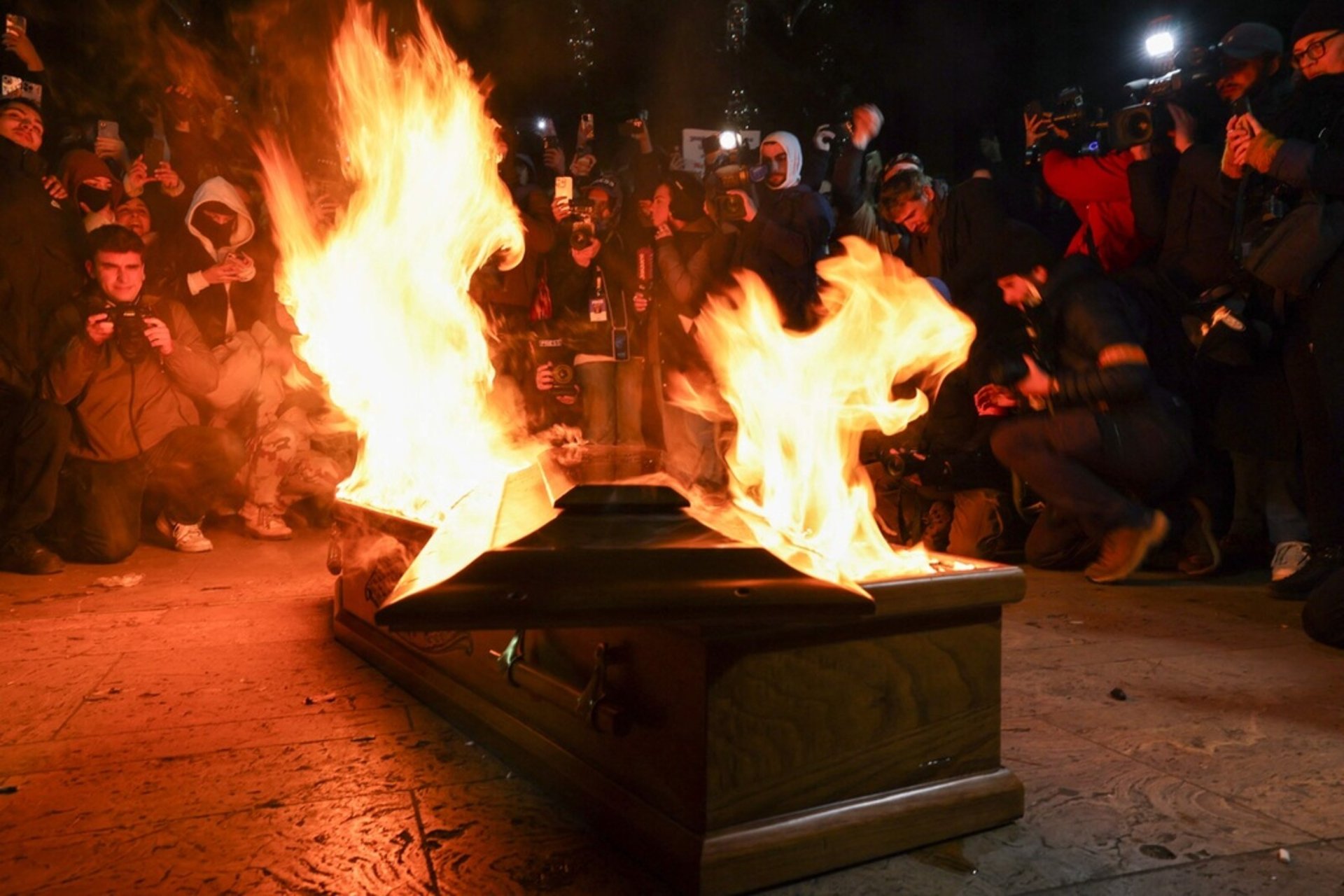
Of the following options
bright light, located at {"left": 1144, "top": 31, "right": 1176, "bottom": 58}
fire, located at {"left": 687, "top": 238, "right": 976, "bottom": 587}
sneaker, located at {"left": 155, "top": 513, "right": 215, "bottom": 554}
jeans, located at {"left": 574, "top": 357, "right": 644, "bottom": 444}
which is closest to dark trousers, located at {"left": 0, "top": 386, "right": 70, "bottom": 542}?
A: sneaker, located at {"left": 155, "top": 513, "right": 215, "bottom": 554}

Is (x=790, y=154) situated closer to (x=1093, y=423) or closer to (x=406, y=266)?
(x=1093, y=423)

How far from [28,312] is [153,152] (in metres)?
1.93

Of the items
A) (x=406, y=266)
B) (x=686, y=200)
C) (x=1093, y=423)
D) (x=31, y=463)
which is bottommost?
(x=31, y=463)

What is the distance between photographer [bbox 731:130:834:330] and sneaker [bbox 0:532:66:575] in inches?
180

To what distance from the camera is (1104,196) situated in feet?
19.1

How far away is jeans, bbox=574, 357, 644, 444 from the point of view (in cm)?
720

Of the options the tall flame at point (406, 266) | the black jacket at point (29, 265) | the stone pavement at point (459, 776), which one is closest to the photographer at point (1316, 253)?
the stone pavement at point (459, 776)

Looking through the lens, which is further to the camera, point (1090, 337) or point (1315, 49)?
point (1090, 337)

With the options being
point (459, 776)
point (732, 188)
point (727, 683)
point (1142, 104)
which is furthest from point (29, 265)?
point (1142, 104)

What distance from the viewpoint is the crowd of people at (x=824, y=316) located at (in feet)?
15.1

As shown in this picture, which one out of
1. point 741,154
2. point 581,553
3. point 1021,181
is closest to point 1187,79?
point 1021,181

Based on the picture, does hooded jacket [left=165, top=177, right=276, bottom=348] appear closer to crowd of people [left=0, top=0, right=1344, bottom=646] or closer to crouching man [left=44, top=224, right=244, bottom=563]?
crowd of people [left=0, top=0, right=1344, bottom=646]

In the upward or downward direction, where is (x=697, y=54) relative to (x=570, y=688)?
upward

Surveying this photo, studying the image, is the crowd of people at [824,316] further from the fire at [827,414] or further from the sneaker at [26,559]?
the fire at [827,414]
